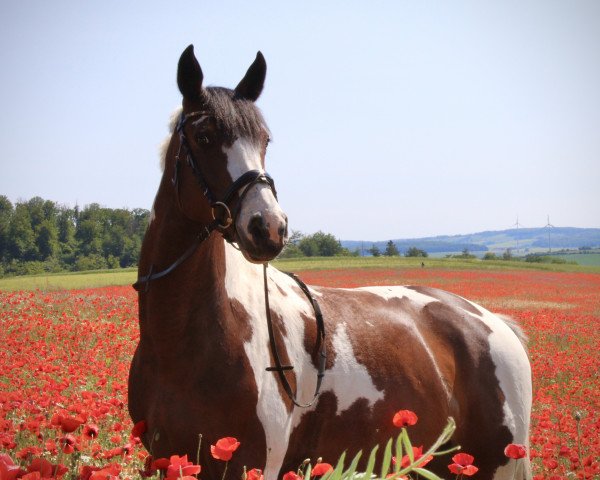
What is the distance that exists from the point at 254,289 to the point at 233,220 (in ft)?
2.25

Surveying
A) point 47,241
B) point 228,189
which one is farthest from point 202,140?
point 47,241

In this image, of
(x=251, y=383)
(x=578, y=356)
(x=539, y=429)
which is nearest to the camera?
(x=251, y=383)

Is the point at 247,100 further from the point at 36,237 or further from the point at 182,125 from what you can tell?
the point at 36,237

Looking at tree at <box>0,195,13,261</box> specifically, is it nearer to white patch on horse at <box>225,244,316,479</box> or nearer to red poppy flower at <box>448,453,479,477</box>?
white patch on horse at <box>225,244,316,479</box>

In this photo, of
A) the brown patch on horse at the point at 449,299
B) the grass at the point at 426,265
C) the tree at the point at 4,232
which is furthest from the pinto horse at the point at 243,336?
the tree at the point at 4,232

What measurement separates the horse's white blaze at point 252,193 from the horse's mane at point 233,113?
7 cm

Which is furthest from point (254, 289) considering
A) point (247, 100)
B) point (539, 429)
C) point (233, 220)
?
point (539, 429)

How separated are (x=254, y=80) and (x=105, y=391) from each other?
4.86m

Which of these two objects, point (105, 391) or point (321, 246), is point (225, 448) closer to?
point (105, 391)

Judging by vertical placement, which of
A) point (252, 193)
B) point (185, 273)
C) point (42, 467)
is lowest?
point (42, 467)

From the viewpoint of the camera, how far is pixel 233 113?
9.71 ft

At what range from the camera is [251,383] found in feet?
9.52

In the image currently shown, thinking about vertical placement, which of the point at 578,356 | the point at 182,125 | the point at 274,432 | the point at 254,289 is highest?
the point at 182,125

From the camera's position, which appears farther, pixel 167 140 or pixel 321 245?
pixel 321 245
